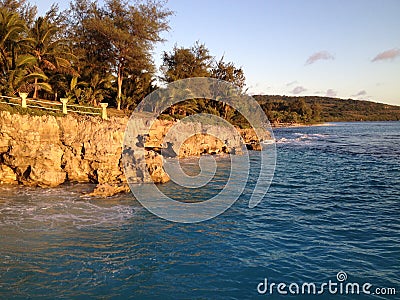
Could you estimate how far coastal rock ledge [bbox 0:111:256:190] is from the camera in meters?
17.4

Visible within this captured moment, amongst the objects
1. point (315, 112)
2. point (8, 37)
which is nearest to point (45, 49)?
point (8, 37)

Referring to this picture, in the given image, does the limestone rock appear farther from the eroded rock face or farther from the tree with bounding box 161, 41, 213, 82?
the tree with bounding box 161, 41, 213, 82

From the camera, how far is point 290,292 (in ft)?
25.9

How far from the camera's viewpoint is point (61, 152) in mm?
18453

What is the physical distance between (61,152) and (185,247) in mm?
11671

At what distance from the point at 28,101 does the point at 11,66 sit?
4336 millimetres

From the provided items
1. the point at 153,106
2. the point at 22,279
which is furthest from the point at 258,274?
the point at 153,106

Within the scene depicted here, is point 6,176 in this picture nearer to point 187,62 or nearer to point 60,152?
point 60,152

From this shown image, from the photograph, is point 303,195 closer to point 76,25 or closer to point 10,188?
point 10,188

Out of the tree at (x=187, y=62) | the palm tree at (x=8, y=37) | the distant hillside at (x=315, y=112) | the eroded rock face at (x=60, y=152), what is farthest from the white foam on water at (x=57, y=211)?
the distant hillside at (x=315, y=112)

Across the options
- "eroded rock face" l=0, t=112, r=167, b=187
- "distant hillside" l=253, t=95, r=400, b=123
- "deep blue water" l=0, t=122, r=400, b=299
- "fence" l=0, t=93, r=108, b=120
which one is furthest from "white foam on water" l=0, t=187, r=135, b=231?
"distant hillside" l=253, t=95, r=400, b=123

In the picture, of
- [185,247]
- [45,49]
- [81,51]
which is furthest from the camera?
[81,51]

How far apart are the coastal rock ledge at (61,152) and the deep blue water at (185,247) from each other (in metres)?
Answer: 1.71

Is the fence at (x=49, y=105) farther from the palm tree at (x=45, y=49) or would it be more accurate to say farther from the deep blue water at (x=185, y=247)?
the deep blue water at (x=185, y=247)
